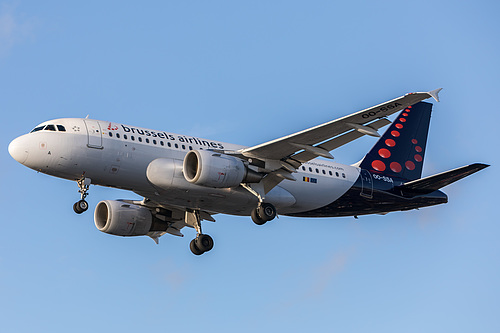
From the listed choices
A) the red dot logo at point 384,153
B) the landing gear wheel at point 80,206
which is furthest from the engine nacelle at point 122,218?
the red dot logo at point 384,153

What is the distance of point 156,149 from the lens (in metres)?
34.8

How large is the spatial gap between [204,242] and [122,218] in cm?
431

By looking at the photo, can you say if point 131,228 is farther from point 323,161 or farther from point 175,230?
point 323,161

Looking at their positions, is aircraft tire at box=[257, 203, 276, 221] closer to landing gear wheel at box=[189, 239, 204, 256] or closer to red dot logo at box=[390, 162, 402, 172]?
landing gear wheel at box=[189, 239, 204, 256]

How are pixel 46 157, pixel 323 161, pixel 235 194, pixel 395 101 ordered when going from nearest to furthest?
pixel 395 101 → pixel 46 157 → pixel 235 194 → pixel 323 161

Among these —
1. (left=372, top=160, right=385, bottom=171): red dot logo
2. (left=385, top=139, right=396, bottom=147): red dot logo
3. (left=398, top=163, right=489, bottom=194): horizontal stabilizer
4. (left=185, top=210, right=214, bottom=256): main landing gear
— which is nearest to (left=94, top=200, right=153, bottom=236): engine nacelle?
(left=185, top=210, right=214, bottom=256): main landing gear

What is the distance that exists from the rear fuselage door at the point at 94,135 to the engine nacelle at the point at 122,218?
642 cm

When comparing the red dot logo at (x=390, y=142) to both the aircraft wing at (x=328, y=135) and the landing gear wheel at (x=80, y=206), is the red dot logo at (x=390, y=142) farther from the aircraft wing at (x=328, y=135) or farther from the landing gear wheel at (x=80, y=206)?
the landing gear wheel at (x=80, y=206)

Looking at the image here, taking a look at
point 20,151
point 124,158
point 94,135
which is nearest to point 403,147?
point 124,158

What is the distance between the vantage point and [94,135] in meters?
34.0

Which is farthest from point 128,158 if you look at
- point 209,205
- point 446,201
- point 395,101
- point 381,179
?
point 446,201

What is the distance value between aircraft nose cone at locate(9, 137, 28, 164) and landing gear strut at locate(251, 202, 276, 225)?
1025cm

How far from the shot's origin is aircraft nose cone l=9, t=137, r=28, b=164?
3353 cm

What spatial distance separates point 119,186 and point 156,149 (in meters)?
2.25
